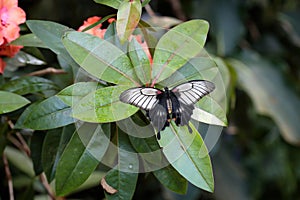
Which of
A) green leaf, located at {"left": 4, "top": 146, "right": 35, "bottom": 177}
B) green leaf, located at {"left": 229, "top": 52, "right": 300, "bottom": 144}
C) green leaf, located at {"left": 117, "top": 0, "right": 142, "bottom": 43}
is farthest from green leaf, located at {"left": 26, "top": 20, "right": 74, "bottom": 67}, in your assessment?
green leaf, located at {"left": 229, "top": 52, "right": 300, "bottom": 144}

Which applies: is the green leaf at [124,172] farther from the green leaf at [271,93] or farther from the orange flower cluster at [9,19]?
the green leaf at [271,93]

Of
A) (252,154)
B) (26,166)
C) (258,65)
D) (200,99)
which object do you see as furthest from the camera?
(252,154)

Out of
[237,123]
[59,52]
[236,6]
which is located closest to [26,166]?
[59,52]

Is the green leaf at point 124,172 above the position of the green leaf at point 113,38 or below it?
below

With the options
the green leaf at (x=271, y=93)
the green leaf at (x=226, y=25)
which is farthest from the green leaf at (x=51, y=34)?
the green leaf at (x=226, y=25)

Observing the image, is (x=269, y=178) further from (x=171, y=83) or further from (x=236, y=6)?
(x=171, y=83)

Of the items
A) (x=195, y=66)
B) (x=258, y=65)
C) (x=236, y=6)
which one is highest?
(x=195, y=66)

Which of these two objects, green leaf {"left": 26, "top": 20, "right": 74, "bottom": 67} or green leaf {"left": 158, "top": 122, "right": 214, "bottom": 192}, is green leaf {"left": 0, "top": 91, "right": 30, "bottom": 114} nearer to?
green leaf {"left": 26, "top": 20, "right": 74, "bottom": 67}
